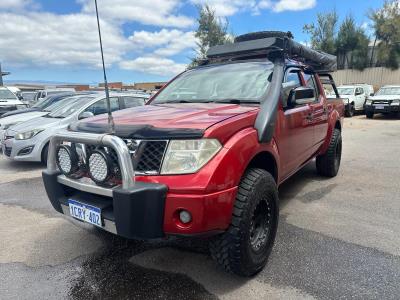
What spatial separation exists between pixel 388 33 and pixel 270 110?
30673 millimetres

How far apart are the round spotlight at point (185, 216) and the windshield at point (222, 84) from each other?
1455 millimetres

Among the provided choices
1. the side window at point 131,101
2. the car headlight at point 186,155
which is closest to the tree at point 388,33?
the side window at point 131,101

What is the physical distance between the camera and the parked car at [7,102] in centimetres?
1274

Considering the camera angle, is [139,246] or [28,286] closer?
[28,286]

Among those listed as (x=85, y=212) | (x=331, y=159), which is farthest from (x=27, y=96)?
(x=85, y=212)

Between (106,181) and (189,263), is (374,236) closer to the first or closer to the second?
(189,263)

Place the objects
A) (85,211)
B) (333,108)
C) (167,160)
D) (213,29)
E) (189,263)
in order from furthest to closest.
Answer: (213,29) → (333,108) → (189,263) → (85,211) → (167,160)

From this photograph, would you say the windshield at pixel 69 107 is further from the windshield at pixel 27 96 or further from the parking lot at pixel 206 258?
the windshield at pixel 27 96

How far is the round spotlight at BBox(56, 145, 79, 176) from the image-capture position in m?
2.69

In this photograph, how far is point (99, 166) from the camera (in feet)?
8.05

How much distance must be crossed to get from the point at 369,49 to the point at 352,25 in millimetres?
2586

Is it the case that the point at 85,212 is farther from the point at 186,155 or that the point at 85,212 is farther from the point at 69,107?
the point at 69,107

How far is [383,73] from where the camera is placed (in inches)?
1126

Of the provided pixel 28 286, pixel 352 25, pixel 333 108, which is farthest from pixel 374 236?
pixel 352 25
